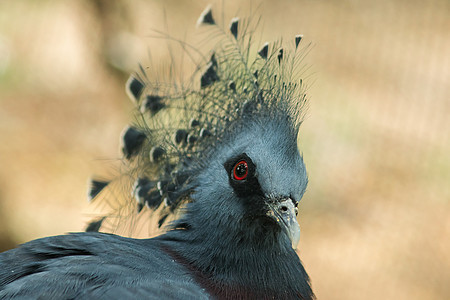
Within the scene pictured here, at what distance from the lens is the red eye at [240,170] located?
2316mm

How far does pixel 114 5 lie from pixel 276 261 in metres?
5.13

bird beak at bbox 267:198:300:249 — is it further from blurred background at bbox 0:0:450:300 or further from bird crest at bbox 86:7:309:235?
blurred background at bbox 0:0:450:300

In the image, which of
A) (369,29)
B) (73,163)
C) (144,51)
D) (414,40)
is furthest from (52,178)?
(414,40)

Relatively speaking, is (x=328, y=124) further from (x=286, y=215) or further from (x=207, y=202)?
(x=286, y=215)

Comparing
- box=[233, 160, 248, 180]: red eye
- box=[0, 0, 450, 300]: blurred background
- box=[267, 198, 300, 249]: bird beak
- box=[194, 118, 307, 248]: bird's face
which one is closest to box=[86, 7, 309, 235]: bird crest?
box=[194, 118, 307, 248]: bird's face

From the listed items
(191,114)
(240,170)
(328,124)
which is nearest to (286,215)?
(240,170)

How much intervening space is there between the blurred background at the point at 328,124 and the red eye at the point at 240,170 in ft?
11.8

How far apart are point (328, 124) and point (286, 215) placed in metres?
4.14

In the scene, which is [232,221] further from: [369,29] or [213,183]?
[369,29]

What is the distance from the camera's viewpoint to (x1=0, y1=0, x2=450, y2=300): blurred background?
5848 millimetres

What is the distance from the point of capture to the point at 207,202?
2.44 meters

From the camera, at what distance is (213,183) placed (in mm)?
2482

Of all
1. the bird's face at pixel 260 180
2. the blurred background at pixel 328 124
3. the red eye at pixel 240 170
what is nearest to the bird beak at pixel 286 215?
the bird's face at pixel 260 180

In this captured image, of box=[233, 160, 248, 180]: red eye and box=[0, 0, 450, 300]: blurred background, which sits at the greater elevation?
box=[0, 0, 450, 300]: blurred background
